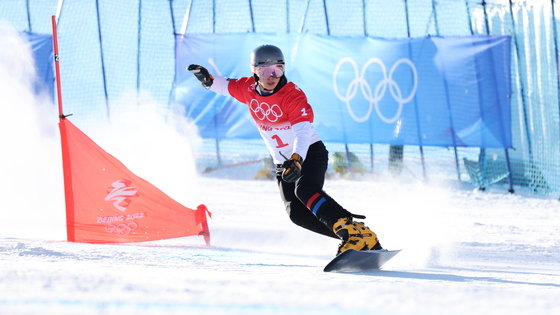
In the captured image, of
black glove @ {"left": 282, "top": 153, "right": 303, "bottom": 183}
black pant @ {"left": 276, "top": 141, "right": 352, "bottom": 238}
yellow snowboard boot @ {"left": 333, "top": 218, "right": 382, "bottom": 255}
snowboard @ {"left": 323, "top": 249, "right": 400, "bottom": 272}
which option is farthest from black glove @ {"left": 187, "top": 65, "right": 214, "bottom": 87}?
snowboard @ {"left": 323, "top": 249, "right": 400, "bottom": 272}

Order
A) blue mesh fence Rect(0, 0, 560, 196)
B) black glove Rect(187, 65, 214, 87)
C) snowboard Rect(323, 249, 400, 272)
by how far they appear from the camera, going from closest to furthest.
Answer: snowboard Rect(323, 249, 400, 272) → black glove Rect(187, 65, 214, 87) → blue mesh fence Rect(0, 0, 560, 196)

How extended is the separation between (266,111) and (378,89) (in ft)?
27.4

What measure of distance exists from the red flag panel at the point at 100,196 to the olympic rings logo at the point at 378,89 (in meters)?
7.55

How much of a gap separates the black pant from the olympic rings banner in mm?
8047

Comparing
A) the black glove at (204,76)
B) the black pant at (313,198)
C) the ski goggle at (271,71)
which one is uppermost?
the black glove at (204,76)

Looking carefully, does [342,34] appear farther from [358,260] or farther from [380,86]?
[358,260]

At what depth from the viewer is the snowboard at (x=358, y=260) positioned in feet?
15.1

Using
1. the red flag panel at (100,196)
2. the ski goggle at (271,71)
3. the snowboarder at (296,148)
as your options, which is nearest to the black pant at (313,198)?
the snowboarder at (296,148)

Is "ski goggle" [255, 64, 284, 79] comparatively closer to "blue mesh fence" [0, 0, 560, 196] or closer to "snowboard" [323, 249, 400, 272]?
"snowboard" [323, 249, 400, 272]

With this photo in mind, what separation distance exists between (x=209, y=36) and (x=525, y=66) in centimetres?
519

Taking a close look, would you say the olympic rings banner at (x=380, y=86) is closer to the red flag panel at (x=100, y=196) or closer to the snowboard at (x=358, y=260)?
the red flag panel at (x=100, y=196)

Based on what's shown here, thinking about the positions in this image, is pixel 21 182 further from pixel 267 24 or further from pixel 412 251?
pixel 267 24

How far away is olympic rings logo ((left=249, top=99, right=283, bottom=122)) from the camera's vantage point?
506 centimetres

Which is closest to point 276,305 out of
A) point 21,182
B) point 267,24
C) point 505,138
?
point 21,182
